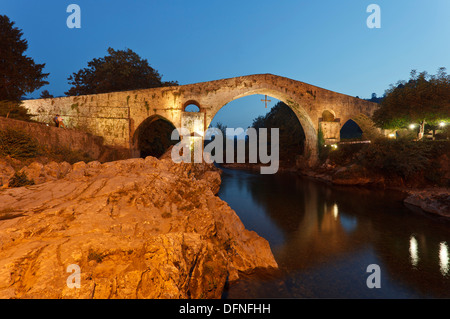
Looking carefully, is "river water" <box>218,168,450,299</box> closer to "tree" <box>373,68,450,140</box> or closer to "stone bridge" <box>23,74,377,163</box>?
"tree" <box>373,68,450,140</box>

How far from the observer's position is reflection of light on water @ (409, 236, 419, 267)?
6412 mm

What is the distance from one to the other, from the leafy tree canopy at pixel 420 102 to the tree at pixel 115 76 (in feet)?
64.1

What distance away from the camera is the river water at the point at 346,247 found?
5.07 m

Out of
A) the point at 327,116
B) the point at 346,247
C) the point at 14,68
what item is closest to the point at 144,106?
the point at 14,68

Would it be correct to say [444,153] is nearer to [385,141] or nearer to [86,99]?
[385,141]

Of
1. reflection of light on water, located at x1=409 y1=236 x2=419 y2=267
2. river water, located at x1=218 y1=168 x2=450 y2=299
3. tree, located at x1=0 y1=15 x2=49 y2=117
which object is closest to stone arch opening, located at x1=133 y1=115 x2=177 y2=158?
tree, located at x1=0 y1=15 x2=49 y2=117

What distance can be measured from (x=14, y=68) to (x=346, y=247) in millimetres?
17314

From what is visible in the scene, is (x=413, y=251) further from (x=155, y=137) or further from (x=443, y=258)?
(x=155, y=137)

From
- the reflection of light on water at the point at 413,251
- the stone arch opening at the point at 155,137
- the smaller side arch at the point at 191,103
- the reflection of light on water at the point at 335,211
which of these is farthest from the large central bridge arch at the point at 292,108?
the reflection of light on water at the point at 413,251

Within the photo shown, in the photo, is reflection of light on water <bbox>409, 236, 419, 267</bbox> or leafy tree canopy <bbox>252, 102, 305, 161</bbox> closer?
reflection of light on water <bbox>409, 236, 419, 267</bbox>

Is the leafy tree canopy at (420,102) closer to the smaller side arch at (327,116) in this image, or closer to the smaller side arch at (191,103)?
the smaller side arch at (327,116)

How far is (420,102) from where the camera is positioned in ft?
52.3

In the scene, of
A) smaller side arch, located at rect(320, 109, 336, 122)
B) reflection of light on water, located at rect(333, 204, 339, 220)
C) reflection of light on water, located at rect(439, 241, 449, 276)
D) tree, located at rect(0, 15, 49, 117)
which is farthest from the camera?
smaller side arch, located at rect(320, 109, 336, 122)
